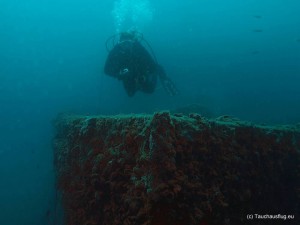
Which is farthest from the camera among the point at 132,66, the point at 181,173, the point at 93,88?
the point at 93,88

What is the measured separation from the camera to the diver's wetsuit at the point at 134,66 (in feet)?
22.5

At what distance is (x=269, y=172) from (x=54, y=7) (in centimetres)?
6759

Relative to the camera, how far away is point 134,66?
7.05 m

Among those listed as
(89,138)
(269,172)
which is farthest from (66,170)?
(269,172)

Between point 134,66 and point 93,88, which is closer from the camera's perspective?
point 134,66

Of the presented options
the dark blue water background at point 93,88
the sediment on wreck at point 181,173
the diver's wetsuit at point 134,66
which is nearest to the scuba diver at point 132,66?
the diver's wetsuit at point 134,66

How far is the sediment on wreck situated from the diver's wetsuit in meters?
3.86

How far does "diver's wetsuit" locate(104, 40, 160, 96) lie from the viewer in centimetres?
687

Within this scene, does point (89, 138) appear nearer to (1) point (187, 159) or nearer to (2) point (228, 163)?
(1) point (187, 159)

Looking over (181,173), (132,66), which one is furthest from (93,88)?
(181,173)

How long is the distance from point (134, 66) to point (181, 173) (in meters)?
5.18

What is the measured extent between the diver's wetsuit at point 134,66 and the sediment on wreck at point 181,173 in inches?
152

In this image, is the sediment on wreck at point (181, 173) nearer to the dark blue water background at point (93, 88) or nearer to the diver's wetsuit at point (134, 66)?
the diver's wetsuit at point (134, 66)

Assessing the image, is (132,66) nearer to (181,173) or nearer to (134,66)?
(134,66)
